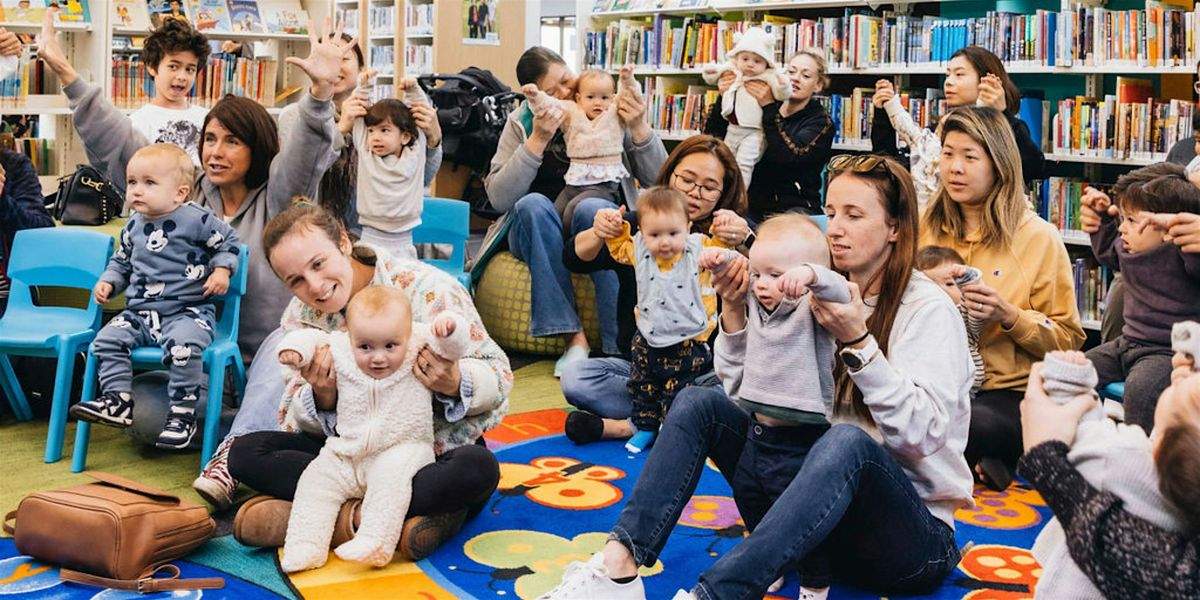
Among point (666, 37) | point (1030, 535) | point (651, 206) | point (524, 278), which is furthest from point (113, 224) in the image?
point (1030, 535)

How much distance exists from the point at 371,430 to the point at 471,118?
3913mm

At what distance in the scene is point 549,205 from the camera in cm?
468

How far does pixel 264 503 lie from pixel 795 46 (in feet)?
13.4

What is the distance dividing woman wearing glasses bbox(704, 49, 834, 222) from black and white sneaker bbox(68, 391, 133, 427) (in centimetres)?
234

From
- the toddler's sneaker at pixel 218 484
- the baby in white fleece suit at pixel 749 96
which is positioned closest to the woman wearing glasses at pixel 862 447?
the toddler's sneaker at pixel 218 484

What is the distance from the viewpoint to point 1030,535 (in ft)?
9.32

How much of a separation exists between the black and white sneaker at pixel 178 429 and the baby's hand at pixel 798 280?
6.04 ft

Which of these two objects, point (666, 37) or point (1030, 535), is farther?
point (666, 37)

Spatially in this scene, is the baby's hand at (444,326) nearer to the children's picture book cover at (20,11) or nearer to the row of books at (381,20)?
the children's picture book cover at (20,11)

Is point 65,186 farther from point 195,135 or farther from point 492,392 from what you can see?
point 492,392

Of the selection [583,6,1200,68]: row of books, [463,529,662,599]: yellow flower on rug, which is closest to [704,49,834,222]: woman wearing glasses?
[583,6,1200,68]: row of books

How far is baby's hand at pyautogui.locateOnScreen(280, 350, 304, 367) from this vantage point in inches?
95.7

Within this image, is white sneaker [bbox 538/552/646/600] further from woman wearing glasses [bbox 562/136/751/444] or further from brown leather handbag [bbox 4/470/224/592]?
woman wearing glasses [bbox 562/136/751/444]

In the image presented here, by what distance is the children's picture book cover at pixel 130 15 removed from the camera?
645 centimetres
